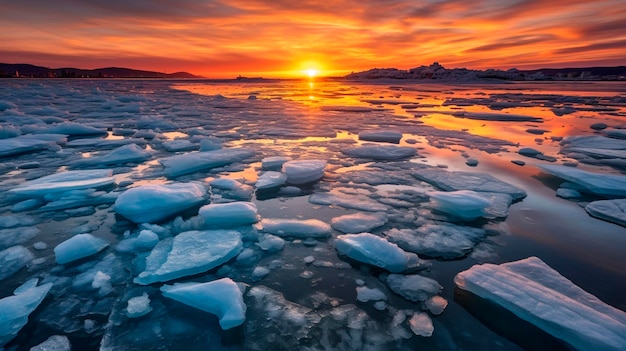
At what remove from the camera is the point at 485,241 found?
8.74 ft

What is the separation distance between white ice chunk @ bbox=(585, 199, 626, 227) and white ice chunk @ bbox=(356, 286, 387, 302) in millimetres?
2542

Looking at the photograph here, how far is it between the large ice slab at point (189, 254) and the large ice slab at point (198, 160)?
205cm

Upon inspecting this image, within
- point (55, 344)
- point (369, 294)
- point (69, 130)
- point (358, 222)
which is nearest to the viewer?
point (55, 344)

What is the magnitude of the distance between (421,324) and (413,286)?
33 centimetres

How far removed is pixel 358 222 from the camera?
9.71 ft

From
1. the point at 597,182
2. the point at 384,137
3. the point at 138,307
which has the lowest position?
the point at 384,137

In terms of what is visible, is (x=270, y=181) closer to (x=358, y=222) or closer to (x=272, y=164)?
(x=272, y=164)

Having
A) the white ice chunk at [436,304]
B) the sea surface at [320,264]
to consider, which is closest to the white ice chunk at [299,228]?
the sea surface at [320,264]

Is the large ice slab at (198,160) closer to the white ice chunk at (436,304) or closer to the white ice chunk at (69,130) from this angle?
the white ice chunk at (436,304)

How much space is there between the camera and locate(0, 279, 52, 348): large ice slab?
1680 mm

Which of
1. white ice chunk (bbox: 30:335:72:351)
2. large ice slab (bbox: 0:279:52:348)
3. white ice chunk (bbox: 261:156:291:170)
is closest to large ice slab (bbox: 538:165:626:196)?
white ice chunk (bbox: 261:156:291:170)

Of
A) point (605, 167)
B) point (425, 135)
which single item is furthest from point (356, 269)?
point (425, 135)

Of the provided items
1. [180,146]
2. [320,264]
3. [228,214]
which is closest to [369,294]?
[320,264]

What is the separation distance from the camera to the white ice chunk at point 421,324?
1734 mm
